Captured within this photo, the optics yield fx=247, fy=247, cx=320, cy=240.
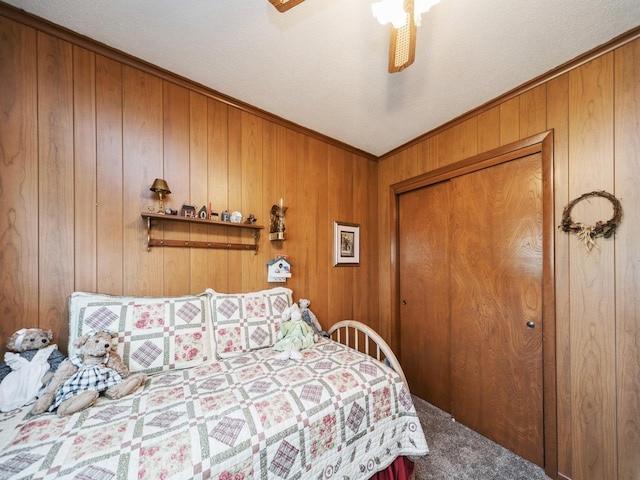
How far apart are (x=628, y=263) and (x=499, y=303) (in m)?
0.69

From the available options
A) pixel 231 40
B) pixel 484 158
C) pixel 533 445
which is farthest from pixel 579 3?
pixel 533 445

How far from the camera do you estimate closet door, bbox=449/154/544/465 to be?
1.67 m

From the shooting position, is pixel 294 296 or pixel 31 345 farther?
pixel 294 296

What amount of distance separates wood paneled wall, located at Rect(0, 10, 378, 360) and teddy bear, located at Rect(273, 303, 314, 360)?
15.0 inches

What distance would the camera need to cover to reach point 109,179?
4.84 feet

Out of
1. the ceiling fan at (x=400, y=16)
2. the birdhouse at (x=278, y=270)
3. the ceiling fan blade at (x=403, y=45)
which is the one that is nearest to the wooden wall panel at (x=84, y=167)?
the birdhouse at (x=278, y=270)

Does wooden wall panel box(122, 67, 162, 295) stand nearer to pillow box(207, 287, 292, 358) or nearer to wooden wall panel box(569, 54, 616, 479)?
pillow box(207, 287, 292, 358)

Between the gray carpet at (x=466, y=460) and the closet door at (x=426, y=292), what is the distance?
0.98 ft

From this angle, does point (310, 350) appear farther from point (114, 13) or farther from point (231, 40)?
point (114, 13)

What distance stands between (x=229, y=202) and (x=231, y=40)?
3.28 ft

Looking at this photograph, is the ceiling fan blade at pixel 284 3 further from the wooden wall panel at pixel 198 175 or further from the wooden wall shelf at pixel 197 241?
the wooden wall shelf at pixel 197 241

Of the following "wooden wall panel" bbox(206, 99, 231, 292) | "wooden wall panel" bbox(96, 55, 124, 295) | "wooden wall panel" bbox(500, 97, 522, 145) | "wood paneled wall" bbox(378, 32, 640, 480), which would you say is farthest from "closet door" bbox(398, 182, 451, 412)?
"wooden wall panel" bbox(96, 55, 124, 295)

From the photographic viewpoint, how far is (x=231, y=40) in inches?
55.0

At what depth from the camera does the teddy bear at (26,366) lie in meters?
1.05
